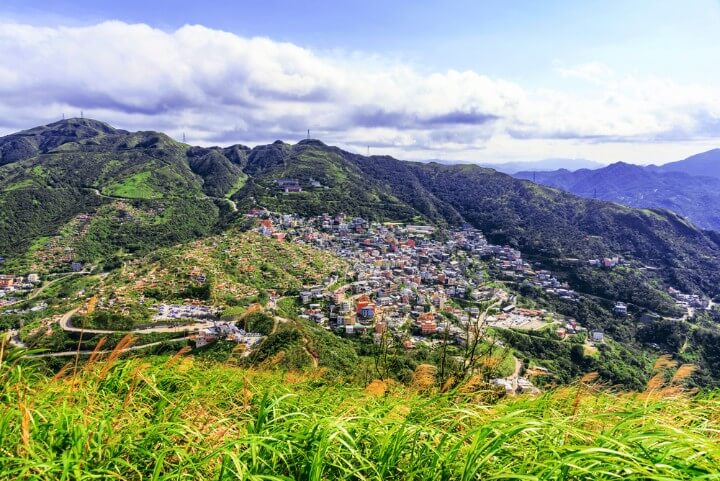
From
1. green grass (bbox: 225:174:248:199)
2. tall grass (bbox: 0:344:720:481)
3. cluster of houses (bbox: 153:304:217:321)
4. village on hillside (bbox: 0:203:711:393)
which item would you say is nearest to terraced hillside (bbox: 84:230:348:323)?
village on hillside (bbox: 0:203:711:393)

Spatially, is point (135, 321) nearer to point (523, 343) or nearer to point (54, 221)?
point (523, 343)

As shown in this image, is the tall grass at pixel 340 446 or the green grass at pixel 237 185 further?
the green grass at pixel 237 185

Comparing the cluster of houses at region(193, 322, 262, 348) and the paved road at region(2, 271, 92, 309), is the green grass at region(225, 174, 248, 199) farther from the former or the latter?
the cluster of houses at region(193, 322, 262, 348)

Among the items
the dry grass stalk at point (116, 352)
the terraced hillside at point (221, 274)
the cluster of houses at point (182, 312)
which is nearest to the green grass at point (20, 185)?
the terraced hillside at point (221, 274)

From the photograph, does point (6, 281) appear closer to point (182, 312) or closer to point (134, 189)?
point (182, 312)

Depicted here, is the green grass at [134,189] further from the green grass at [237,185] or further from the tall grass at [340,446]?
the tall grass at [340,446]

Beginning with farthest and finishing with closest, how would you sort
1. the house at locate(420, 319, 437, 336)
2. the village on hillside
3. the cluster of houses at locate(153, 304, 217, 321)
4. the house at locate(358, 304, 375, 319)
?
the house at locate(358, 304, 375, 319), the house at locate(420, 319, 437, 336), the village on hillside, the cluster of houses at locate(153, 304, 217, 321)
